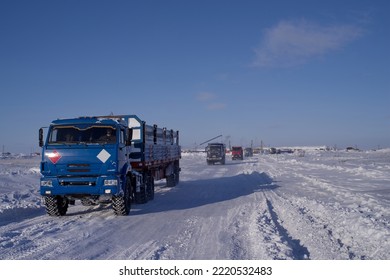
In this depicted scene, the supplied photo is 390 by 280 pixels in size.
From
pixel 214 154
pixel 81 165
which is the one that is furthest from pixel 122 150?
pixel 214 154

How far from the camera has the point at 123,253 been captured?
7.11 meters

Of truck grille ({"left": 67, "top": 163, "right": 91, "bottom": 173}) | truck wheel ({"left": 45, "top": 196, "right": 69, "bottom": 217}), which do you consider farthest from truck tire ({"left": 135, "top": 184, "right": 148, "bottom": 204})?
truck grille ({"left": 67, "top": 163, "right": 91, "bottom": 173})

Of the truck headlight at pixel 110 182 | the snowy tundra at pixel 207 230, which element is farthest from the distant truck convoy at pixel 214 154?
the truck headlight at pixel 110 182

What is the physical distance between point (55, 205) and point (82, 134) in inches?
86.2

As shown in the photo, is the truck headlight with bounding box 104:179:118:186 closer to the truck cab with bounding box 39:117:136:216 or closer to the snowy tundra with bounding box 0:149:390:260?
the truck cab with bounding box 39:117:136:216

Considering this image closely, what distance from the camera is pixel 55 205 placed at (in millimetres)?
11258

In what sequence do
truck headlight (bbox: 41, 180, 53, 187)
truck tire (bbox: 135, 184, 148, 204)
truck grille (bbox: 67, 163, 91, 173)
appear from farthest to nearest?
truck tire (bbox: 135, 184, 148, 204), truck headlight (bbox: 41, 180, 53, 187), truck grille (bbox: 67, 163, 91, 173)

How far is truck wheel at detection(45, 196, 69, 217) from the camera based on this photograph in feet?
36.7

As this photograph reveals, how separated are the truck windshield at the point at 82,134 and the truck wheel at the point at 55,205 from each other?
1.63 m

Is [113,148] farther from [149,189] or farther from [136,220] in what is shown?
[149,189]

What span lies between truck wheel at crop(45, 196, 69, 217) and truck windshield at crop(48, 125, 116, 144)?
163 centimetres

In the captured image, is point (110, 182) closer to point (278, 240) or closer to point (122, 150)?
point (122, 150)

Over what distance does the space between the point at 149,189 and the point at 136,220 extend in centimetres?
433
